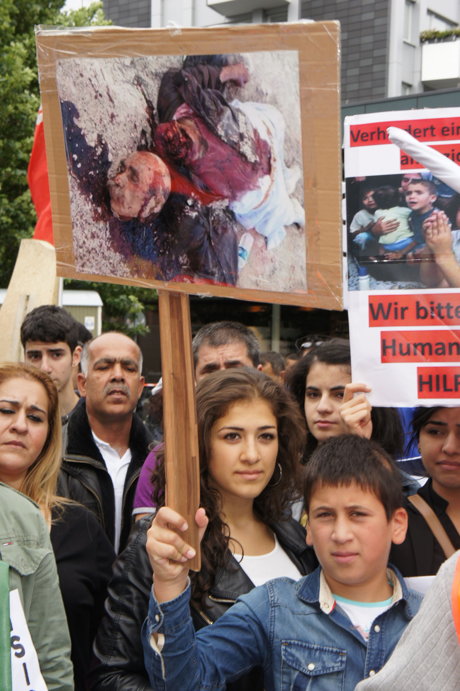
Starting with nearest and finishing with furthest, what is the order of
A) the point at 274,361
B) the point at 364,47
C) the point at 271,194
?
the point at 271,194 < the point at 274,361 < the point at 364,47

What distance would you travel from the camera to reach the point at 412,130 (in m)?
2.79

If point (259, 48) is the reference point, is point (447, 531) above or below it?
below

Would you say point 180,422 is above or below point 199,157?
below

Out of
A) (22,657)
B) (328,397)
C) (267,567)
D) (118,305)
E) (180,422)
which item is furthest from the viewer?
(118,305)

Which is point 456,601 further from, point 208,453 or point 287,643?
point 208,453

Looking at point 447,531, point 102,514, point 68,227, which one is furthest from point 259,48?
point 102,514

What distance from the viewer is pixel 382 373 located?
2.70 m

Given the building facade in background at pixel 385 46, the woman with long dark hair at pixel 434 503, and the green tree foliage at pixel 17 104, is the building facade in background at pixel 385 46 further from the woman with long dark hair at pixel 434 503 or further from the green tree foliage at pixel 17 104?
the woman with long dark hair at pixel 434 503

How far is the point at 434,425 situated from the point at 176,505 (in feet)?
3.97

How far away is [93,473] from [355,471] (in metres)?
1.66

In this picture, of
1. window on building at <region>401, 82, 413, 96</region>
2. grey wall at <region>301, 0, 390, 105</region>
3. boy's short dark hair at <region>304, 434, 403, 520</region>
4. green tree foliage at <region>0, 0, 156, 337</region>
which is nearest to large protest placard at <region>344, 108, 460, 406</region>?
boy's short dark hair at <region>304, 434, 403, 520</region>

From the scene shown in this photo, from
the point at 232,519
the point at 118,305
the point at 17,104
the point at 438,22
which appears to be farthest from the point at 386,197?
the point at 438,22

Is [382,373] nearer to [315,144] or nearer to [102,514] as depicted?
[315,144]

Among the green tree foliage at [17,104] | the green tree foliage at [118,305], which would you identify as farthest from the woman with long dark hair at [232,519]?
the green tree foliage at [118,305]
